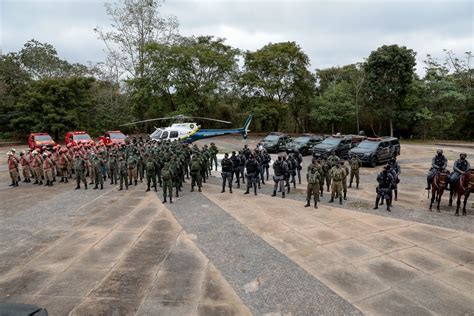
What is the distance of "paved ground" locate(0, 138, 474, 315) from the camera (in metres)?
6.02

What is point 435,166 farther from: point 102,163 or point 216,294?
point 102,163

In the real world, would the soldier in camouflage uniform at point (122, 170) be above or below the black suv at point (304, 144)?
below

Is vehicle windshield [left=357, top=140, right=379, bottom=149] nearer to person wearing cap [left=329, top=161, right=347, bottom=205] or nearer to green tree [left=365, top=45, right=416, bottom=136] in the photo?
person wearing cap [left=329, top=161, right=347, bottom=205]

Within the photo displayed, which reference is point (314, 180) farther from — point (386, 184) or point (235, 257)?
point (235, 257)

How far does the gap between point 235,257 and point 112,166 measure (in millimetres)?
10223

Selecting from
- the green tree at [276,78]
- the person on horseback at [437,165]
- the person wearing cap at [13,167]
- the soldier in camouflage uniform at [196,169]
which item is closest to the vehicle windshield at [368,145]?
the person on horseback at [437,165]

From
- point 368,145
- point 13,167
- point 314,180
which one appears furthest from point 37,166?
point 368,145

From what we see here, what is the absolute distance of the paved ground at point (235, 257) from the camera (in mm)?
6016

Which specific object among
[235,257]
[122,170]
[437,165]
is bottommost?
[235,257]

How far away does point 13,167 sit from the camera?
1570 cm

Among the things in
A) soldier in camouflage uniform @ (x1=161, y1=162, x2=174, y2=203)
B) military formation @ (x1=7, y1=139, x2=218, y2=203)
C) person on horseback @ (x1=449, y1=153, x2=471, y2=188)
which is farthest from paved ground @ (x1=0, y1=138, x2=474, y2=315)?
military formation @ (x1=7, y1=139, x2=218, y2=203)

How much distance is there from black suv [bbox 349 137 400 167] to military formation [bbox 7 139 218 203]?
9.40m

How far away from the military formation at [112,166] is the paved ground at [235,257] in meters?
1.93

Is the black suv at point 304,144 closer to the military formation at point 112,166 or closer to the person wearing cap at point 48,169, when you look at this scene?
the military formation at point 112,166
